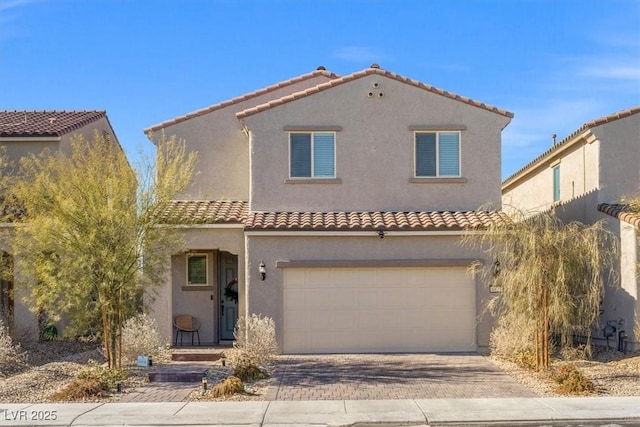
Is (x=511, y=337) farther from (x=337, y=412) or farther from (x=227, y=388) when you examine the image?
(x=227, y=388)

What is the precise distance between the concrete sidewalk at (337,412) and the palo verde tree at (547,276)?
2.63m

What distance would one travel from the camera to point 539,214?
16.0 meters

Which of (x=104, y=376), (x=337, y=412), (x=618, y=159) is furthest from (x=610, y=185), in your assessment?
(x=104, y=376)

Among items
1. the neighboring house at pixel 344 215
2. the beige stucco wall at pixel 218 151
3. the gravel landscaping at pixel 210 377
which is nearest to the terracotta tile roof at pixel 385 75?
the neighboring house at pixel 344 215

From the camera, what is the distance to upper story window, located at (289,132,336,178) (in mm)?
20000

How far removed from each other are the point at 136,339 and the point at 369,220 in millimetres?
6265

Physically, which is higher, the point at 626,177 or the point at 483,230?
the point at 626,177

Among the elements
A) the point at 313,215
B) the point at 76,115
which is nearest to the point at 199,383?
the point at 313,215

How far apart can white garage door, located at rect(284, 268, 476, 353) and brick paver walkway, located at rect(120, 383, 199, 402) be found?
448 cm

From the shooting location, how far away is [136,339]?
17.0 m

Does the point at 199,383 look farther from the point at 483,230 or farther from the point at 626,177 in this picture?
the point at 626,177

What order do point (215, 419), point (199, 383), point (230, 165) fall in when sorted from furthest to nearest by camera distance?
point (230, 165)
point (199, 383)
point (215, 419)

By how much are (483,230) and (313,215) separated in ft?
13.9

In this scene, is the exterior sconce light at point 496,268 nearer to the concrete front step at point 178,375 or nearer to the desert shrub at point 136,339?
the concrete front step at point 178,375
